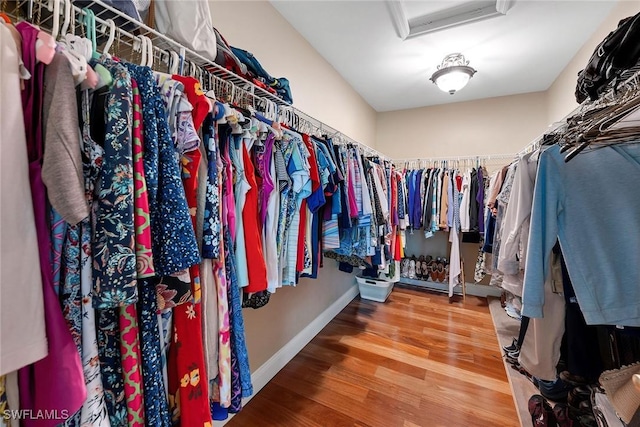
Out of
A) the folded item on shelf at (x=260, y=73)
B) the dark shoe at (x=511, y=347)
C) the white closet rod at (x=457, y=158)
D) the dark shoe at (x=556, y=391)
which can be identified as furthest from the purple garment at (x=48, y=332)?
the white closet rod at (x=457, y=158)

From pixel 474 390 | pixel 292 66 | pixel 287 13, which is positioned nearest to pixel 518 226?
pixel 474 390

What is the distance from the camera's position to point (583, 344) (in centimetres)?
97

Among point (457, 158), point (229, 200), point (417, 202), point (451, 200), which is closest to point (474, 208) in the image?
point (451, 200)

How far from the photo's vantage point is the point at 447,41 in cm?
210

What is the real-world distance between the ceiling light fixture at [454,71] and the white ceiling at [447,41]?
10 cm

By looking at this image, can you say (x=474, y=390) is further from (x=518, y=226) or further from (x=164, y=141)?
(x=164, y=141)

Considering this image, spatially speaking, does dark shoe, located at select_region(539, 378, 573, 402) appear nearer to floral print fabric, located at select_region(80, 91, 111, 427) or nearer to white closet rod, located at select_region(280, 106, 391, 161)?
white closet rod, located at select_region(280, 106, 391, 161)

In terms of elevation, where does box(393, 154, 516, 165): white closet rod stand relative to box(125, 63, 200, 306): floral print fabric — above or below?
above

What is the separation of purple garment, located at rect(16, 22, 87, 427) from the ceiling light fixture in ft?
8.50

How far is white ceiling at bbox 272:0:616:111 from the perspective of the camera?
5.80 ft

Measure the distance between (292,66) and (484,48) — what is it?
1731 millimetres

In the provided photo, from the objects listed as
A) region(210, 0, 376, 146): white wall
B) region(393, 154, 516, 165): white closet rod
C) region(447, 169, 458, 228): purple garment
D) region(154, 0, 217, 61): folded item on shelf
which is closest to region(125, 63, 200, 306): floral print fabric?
region(154, 0, 217, 61): folded item on shelf
